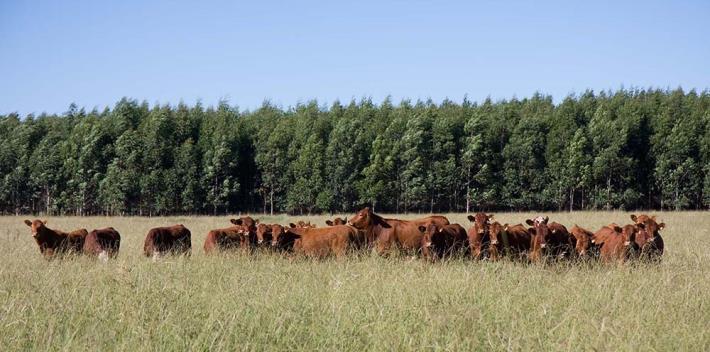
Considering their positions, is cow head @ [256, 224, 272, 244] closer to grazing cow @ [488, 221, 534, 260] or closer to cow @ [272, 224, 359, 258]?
cow @ [272, 224, 359, 258]

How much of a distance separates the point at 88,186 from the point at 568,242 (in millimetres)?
49582

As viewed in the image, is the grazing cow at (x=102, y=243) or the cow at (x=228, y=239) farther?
the cow at (x=228, y=239)

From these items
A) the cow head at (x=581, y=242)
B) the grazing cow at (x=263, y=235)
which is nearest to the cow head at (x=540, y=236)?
the cow head at (x=581, y=242)

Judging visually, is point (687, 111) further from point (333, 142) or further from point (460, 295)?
point (460, 295)

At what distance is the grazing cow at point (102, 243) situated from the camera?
45.8 ft

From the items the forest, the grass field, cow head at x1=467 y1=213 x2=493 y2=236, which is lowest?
the grass field

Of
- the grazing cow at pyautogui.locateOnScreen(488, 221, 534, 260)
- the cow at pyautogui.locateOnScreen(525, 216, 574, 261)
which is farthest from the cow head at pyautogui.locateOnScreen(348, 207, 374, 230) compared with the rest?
the cow at pyautogui.locateOnScreen(525, 216, 574, 261)

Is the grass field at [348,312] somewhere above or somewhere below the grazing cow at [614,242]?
below

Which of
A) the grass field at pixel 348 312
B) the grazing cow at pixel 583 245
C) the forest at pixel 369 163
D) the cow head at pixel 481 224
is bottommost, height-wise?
the grass field at pixel 348 312

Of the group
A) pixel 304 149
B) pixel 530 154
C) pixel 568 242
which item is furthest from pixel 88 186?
pixel 568 242

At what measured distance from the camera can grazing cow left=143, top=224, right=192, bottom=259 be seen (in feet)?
48.8

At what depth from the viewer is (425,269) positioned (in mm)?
10773

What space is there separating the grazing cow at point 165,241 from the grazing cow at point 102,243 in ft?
2.25

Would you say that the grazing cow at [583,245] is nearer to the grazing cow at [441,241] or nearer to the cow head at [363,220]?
the grazing cow at [441,241]
